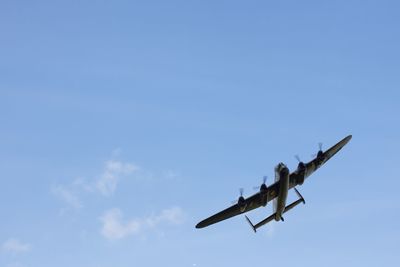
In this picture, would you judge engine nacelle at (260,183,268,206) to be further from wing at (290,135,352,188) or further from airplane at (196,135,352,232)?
wing at (290,135,352,188)

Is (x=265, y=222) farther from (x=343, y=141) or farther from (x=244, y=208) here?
(x=343, y=141)

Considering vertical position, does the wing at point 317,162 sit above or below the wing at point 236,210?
above

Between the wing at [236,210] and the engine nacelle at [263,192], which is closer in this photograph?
the engine nacelle at [263,192]

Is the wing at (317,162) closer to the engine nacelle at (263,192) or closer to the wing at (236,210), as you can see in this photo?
the wing at (236,210)

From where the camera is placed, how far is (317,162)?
2628 inches

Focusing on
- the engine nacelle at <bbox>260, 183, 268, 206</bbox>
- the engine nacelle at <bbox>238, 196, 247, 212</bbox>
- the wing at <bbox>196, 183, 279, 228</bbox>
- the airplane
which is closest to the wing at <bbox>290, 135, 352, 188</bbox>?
the airplane

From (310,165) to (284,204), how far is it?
6593mm

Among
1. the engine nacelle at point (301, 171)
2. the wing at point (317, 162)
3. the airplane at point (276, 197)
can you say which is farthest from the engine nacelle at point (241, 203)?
the engine nacelle at point (301, 171)

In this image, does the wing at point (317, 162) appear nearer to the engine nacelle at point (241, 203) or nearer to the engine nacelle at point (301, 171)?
the engine nacelle at point (301, 171)

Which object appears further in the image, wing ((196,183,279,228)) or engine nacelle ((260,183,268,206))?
wing ((196,183,279,228))

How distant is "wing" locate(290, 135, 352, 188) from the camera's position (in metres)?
65.5

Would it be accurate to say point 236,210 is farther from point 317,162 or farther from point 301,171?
point 317,162

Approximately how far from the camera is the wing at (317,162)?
Answer: 65.5 metres

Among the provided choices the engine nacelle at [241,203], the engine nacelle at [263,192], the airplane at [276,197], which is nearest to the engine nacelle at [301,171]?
the airplane at [276,197]
